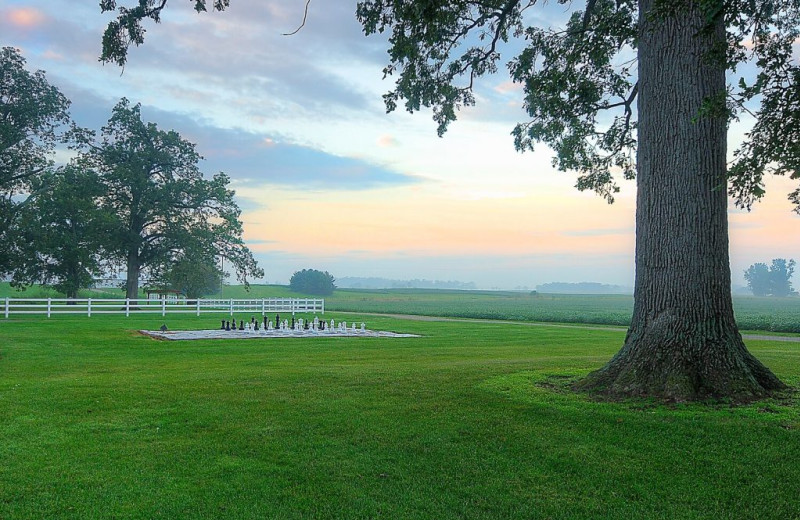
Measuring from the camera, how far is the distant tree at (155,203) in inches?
1591

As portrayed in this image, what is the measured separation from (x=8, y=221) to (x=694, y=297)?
39.4 meters

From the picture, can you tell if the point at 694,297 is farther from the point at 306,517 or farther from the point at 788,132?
the point at 306,517

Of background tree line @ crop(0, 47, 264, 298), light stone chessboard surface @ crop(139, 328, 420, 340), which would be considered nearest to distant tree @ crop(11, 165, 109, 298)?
background tree line @ crop(0, 47, 264, 298)

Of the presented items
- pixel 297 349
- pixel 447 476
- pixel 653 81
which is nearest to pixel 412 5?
pixel 653 81

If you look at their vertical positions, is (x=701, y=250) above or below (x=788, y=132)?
below

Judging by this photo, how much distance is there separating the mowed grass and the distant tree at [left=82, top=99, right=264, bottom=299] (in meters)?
31.2

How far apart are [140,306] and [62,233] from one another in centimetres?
746

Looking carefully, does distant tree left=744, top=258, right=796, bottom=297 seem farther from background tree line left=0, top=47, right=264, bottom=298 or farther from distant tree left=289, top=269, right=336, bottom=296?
background tree line left=0, top=47, right=264, bottom=298

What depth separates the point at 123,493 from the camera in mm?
5234

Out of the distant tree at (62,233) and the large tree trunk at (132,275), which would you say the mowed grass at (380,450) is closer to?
the distant tree at (62,233)

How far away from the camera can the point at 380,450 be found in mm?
6355

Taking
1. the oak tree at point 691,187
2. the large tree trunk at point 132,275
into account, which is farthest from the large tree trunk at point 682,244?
the large tree trunk at point 132,275

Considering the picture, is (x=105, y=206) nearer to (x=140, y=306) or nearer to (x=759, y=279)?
(x=140, y=306)

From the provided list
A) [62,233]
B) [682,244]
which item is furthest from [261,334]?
[62,233]
